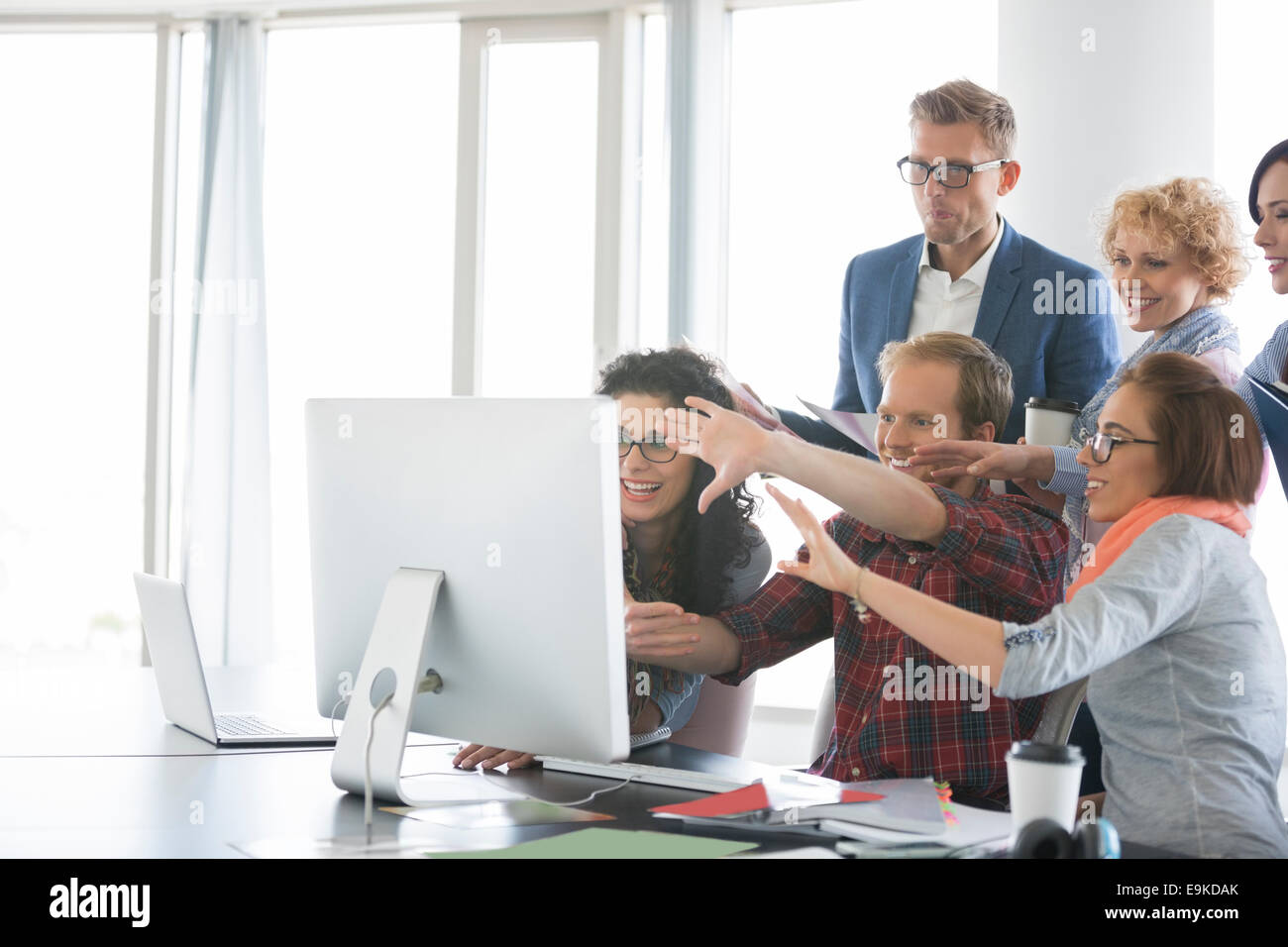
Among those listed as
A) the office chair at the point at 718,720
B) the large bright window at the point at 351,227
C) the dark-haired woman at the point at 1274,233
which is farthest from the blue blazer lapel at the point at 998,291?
the large bright window at the point at 351,227

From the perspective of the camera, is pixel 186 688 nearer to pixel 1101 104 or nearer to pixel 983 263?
pixel 983 263

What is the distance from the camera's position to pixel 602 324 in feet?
14.7

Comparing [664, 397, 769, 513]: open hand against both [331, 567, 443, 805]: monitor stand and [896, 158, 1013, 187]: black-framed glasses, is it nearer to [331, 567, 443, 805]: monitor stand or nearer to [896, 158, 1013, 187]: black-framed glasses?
[331, 567, 443, 805]: monitor stand

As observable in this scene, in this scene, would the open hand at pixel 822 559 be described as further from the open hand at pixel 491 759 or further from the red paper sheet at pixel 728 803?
the open hand at pixel 491 759

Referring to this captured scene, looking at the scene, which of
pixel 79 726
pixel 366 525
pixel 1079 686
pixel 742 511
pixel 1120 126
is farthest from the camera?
pixel 1120 126

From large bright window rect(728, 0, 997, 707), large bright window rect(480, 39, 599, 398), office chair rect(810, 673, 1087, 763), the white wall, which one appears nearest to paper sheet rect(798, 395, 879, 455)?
office chair rect(810, 673, 1087, 763)

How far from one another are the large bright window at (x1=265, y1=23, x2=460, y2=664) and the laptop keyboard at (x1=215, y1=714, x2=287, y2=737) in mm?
2760

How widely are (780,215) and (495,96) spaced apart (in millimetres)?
1198

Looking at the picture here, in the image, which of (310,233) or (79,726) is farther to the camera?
(310,233)

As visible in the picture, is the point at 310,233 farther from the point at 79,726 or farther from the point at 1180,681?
the point at 1180,681

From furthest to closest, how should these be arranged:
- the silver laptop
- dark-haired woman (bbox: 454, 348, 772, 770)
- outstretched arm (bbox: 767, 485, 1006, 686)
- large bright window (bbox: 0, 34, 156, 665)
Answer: large bright window (bbox: 0, 34, 156, 665), dark-haired woman (bbox: 454, 348, 772, 770), the silver laptop, outstretched arm (bbox: 767, 485, 1006, 686)

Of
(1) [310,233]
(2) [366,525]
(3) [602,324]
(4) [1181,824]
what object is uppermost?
(1) [310,233]

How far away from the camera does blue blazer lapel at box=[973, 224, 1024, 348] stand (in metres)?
2.44
